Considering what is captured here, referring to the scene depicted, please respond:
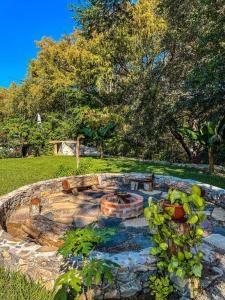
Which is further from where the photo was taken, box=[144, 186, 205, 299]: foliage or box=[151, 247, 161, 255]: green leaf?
box=[151, 247, 161, 255]: green leaf

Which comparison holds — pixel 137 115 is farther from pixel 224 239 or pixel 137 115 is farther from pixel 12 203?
pixel 224 239

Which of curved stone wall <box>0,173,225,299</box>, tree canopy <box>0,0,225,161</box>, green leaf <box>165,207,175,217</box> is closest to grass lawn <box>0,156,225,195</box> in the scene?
tree canopy <box>0,0,225,161</box>

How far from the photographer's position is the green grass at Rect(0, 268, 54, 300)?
351 cm

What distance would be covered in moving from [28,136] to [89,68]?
999 centimetres

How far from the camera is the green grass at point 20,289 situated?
351cm

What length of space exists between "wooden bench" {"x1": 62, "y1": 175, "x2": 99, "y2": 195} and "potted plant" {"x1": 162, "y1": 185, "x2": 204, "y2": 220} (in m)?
5.83

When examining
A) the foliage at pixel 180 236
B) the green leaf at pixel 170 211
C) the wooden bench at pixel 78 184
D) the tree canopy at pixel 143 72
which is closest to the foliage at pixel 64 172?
the wooden bench at pixel 78 184

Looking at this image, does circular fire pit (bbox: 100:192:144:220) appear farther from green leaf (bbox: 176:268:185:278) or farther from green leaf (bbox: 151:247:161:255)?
green leaf (bbox: 176:268:185:278)

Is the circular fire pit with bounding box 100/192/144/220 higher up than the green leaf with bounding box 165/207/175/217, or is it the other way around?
the green leaf with bounding box 165/207/175/217

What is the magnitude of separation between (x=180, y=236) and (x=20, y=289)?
2154 mm

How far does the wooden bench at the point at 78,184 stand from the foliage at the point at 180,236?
18.9 ft

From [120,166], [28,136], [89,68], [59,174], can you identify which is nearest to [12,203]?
[59,174]

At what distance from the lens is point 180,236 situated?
132 inches

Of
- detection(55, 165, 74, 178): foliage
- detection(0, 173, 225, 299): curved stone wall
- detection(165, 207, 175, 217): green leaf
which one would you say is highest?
detection(165, 207, 175, 217): green leaf
